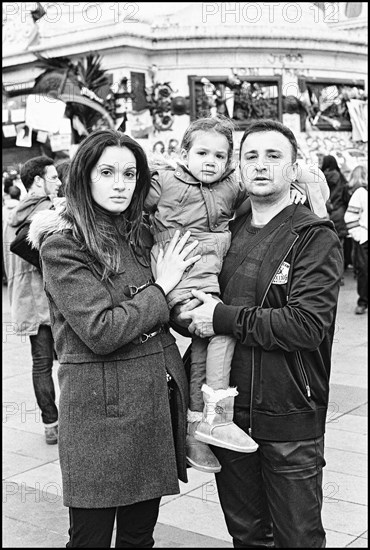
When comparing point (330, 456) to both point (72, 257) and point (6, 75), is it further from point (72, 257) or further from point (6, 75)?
point (6, 75)

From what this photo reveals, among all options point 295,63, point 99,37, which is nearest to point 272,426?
point 99,37

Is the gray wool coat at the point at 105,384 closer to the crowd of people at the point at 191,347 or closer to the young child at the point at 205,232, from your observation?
the crowd of people at the point at 191,347

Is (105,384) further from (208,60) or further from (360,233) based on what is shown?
(208,60)

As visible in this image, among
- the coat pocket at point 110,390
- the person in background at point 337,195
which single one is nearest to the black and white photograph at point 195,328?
the coat pocket at point 110,390

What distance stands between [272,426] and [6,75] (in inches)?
555

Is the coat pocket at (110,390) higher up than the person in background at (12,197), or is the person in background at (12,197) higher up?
the person in background at (12,197)

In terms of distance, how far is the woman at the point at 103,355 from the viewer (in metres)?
2.68

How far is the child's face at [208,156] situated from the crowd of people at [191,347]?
9.5 inches

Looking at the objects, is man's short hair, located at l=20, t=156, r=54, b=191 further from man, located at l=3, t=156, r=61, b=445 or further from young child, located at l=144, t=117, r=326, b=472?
young child, located at l=144, t=117, r=326, b=472

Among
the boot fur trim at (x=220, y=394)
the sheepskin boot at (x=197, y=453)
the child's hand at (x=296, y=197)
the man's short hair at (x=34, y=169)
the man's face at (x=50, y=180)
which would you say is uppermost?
the man's short hair at (x=34, y=169)

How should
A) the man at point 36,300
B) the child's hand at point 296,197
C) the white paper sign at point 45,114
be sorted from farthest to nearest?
the white paper sign at point 45,114 < the man at point 36,300 < the child's hand at point 296,197

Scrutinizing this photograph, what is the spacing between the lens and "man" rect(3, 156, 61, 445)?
559 centimetres

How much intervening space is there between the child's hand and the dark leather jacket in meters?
0.12

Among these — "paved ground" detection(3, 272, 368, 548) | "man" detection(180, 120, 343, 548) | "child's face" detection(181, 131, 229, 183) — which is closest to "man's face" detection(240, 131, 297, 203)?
"man" detection(180, 120, 343, 548)
